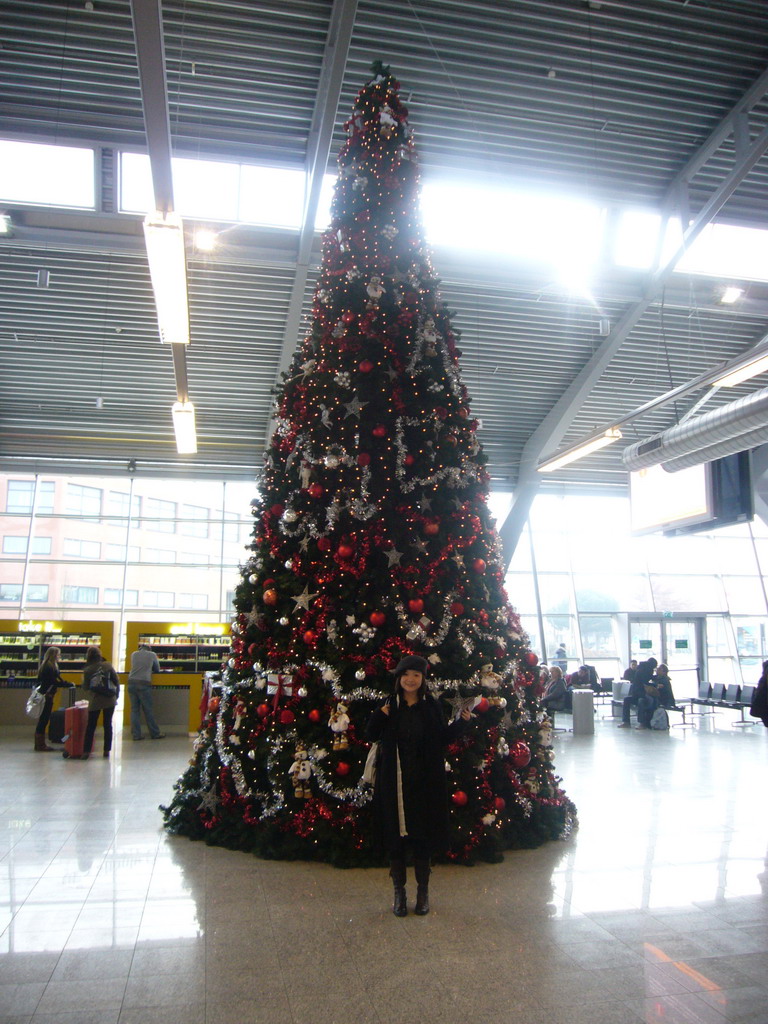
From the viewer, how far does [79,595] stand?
59.4 ft

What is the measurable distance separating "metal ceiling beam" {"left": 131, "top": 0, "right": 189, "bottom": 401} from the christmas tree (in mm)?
1339

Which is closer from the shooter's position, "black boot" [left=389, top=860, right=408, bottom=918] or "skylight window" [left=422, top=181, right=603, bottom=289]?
"black boot" [left=389, top=860, right=408, bottom=918]

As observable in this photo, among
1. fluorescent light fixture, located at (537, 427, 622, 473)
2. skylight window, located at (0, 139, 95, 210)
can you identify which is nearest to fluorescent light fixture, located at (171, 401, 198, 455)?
skylight window, located at (0, 139, 95, 210)

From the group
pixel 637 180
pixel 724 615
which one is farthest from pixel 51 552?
pixel 724 615

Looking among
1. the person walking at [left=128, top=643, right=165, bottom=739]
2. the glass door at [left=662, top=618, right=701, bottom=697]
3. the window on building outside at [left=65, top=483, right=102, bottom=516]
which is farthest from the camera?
the glass door at [left=662, top=618, right=701, bottom=697]

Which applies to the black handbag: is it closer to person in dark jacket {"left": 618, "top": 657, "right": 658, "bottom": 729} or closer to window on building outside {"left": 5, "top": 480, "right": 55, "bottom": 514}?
person in dark jacket {"left": 618, "top": 657, "right": 658, "bottom": 729}

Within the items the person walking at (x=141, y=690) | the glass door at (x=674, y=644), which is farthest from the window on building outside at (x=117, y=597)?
the glass door at (x=674, y=644)

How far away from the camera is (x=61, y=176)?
35.1 ft

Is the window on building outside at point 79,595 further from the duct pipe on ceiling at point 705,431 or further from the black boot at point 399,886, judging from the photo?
the black boot at point 399,886

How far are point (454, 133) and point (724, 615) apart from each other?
48.1 ft

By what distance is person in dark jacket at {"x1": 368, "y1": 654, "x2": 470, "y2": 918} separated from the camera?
407cm

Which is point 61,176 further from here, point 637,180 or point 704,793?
point 704,793

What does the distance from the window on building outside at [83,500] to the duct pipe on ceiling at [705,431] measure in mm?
11933

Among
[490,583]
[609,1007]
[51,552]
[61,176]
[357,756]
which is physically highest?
[61,176]
